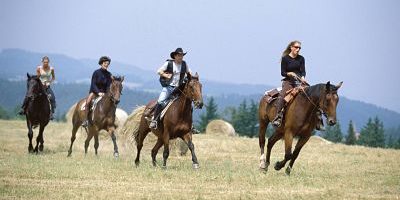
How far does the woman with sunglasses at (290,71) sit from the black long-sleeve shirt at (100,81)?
736 centimetres

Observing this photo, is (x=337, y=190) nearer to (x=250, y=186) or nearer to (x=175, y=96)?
(x=250, y=186)

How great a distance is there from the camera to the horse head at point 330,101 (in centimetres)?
1662

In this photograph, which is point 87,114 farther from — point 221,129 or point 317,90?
point 221,129

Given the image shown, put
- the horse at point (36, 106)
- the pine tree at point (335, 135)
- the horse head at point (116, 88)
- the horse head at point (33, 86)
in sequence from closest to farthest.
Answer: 1. the horse head at point (116, 88)
2. the horse head at point (33, 86)
3. the horse at point (36, 106)
4. the pine tree at point (335, 135)

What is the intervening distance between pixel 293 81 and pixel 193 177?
13.0 feet

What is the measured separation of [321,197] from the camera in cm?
1301

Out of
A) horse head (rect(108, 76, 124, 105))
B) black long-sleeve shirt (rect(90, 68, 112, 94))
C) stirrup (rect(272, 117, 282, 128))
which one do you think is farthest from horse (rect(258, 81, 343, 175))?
black long-sleeve shirt (rect(90, 68, 112, 94))

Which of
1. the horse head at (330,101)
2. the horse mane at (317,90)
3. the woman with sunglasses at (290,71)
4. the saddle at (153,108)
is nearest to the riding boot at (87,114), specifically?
the saddle at (153,108)

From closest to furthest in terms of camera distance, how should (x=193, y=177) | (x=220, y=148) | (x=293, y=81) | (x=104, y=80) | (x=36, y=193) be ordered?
(x=36, y=193)
(x=193, y=177)
(x=293, y=81)
(x=104, y=80)
(x=220, y=148)

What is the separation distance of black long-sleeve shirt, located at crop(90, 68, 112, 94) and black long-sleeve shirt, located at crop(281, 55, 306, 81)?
289 inches

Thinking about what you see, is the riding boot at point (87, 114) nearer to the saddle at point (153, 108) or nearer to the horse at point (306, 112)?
the saddle at point (153, 108)

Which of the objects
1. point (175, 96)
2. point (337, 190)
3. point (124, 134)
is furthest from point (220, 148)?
point (337, 190)

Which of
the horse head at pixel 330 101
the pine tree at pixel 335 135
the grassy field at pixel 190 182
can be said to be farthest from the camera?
the pine tree at pixel 335 135

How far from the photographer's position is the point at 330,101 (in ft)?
54.8
